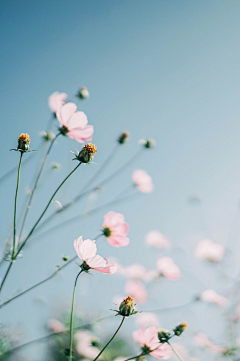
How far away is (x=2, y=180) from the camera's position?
74 centimetres

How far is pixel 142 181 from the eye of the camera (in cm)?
144

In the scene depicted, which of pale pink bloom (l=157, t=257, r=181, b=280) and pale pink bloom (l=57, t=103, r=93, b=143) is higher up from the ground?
pale pink bloom (l=57, t=103, r=93, b=143)

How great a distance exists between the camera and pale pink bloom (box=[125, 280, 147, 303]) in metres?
1.53

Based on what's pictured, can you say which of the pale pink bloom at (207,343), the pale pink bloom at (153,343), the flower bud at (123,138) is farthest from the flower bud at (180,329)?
the flower bud at (123,138)

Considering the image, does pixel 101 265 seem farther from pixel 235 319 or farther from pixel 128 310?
pixel 235 319

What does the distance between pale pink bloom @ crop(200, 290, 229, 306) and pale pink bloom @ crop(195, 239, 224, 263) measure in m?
0.26

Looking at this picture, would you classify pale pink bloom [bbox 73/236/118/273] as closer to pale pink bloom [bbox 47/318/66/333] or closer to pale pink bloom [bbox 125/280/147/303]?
pale pink bloom [bbox 47/318/66/333]

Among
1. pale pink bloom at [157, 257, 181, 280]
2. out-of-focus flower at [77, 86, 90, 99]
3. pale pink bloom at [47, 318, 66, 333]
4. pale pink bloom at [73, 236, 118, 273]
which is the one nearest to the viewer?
pale pink bloom at [73, 236, 118, 273]

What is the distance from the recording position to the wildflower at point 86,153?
58cm

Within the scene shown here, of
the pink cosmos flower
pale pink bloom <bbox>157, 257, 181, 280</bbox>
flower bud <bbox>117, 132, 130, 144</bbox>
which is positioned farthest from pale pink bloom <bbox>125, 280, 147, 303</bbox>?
flower bud <bbox>117, 132, 130, 144</bbox>

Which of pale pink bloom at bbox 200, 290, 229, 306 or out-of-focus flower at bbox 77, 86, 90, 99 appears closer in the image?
out-of-focus flower at bbox 77, 86, 90, 99

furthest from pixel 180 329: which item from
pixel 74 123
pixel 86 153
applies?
pixel 74 123

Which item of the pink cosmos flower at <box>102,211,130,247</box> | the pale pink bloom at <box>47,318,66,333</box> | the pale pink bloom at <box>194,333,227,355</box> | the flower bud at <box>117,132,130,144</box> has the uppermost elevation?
the flower bud at <box>117,132,130,144</box>

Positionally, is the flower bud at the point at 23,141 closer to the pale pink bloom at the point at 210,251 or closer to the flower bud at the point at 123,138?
the flower bud at the point at 123,138
